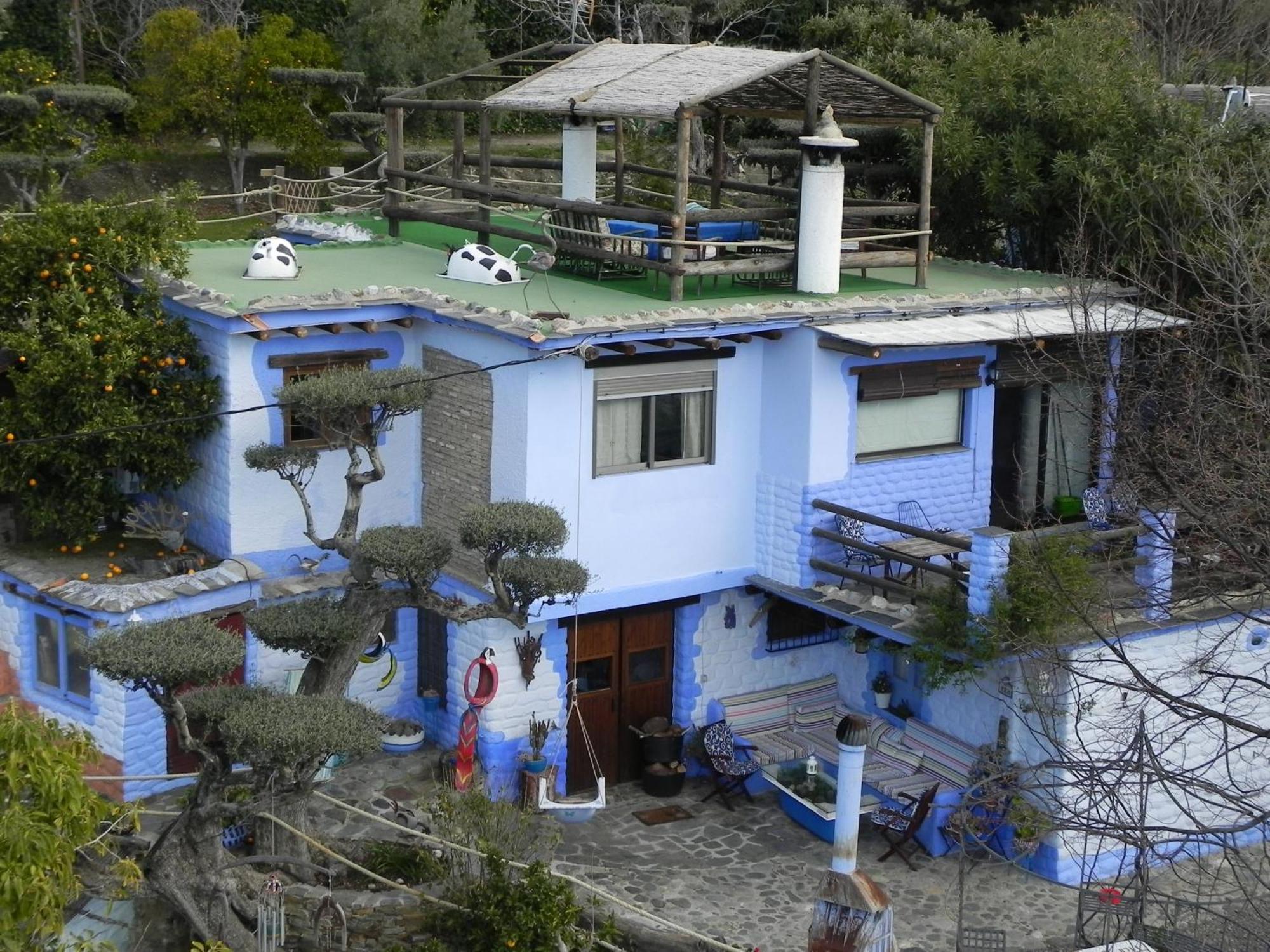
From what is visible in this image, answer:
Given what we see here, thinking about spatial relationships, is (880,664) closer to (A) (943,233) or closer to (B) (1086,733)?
(B) (1086,733)

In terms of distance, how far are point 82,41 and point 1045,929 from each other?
27728 millimetres

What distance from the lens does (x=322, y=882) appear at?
15.7 meters

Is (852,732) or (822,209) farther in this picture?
(822,209)

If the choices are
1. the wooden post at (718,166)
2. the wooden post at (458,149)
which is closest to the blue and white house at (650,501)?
the wooden post at (718,166)

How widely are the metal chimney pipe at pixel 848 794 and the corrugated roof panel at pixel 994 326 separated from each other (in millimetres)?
4359

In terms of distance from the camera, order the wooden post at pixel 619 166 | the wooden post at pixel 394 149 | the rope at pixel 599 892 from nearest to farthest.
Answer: the rope at pixel 599 892 < the wooden post at pixel 394 149 < the wooden post at pixel 619 166

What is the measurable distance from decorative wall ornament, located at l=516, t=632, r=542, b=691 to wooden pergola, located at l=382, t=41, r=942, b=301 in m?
4.07

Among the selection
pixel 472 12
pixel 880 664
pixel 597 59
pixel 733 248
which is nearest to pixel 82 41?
pixel 472 12

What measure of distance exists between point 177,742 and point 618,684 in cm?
474

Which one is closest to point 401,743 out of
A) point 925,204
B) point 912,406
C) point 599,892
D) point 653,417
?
point 599,892

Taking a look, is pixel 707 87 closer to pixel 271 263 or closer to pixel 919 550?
pixel 271 263

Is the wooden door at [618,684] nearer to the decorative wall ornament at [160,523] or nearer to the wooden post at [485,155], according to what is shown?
the decorative wall ornament at [160,523]

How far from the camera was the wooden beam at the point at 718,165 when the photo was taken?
71.0 feet

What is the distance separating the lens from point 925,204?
19.9 metres
